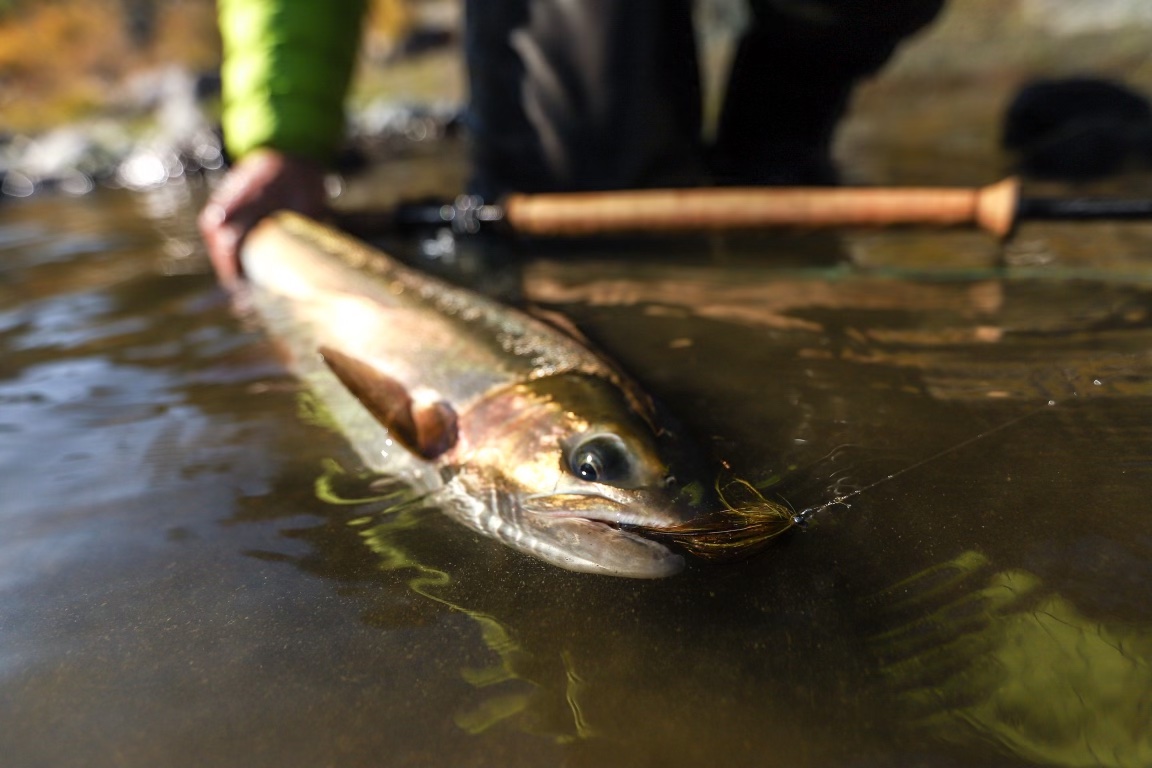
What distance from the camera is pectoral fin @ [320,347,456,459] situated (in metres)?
1.77

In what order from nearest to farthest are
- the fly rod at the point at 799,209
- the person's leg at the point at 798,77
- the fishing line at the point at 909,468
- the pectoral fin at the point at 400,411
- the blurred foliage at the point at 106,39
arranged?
the fishing line at the point at 909,468
the pectoral fin at the point at 400,411
the fly rod at the point at 799,209
the person's leg at the point at 798,77
the blurred foliage at the point at 106,39

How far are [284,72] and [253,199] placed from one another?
67 centimetres

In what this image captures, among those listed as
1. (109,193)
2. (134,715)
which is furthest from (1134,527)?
(109,193)

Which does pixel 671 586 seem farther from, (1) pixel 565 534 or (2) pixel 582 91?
(2) pixel 582 91

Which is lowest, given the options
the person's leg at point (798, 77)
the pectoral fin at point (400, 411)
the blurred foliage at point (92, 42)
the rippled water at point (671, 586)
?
the rippled water at point (671, 586)

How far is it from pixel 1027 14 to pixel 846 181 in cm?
752

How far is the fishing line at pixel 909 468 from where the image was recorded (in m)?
1.43

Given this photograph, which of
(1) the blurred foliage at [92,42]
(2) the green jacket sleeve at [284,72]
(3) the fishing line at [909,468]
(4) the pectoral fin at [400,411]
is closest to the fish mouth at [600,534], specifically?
(3) the fishing line at [909,468]

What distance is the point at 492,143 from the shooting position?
12.7 feet

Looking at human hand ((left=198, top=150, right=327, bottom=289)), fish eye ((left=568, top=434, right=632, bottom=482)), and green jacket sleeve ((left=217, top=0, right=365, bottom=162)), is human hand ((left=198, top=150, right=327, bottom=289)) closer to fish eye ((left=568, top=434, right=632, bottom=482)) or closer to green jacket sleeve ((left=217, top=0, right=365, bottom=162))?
green jacket sleeve ((left=217, top=0, right=365, bottom=162))

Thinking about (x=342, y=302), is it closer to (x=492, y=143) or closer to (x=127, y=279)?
(x=492, y=143)

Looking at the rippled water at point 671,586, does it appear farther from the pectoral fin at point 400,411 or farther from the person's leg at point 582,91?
the person's leg at point 582,91

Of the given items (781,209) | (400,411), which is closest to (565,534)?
(400,411)

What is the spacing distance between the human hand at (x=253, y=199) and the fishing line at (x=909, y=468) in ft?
9.43
